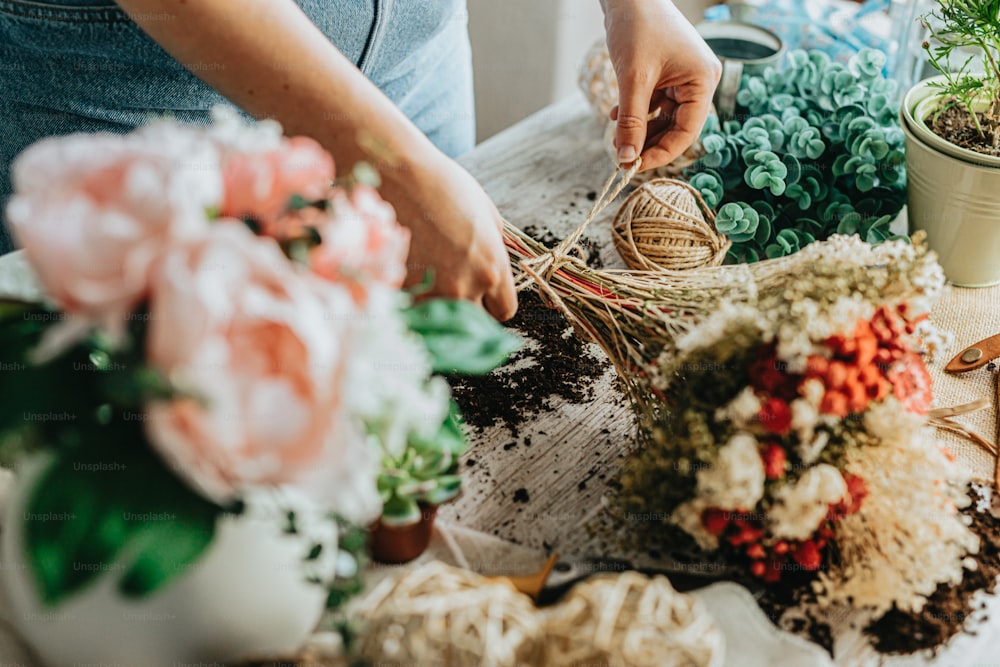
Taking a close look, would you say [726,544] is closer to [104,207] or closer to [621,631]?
[621,631]

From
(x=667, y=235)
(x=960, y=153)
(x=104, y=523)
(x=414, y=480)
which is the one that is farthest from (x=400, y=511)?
(x=960, y=153)

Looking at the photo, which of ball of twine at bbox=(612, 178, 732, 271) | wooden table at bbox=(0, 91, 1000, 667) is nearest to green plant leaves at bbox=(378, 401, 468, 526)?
wooden table at bbox=(0, 91, 1000, 667)

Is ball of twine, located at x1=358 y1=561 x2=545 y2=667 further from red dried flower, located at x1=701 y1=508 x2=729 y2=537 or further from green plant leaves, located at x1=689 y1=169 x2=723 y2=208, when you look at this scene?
green plant leaves, located at x1=689 y1=169 x2=723 y2=208

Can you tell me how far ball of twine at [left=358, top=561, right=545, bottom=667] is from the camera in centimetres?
49

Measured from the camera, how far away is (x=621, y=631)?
50cm

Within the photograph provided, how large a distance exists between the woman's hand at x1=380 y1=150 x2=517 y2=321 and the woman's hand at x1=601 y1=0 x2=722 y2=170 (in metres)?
0.34

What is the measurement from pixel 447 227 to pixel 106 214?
1.00ft

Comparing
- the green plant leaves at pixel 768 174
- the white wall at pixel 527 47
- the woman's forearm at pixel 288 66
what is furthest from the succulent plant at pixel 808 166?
the white wall at pixel 527 47

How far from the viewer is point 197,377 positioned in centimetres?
36

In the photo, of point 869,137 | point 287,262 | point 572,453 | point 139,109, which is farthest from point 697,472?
point 139,109

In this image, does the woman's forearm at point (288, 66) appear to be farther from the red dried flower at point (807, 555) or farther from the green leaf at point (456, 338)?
Result: the red dried flower at point (807, 555)

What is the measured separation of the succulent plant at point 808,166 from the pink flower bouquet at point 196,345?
2.10 feet

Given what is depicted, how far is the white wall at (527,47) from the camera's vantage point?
2070 millimetres

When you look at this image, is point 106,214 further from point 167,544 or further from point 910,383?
point 910,383
